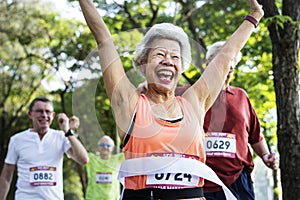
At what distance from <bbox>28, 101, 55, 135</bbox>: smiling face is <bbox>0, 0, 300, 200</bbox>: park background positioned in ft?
3.44

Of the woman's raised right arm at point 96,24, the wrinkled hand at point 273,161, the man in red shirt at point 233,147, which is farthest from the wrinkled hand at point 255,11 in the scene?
the wrinkled hand at point 273,161

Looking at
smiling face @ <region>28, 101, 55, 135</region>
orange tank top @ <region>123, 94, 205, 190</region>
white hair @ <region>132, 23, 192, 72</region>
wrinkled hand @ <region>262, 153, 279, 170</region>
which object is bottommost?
orange tank top @ <region>123, 94, 205, 190</region>

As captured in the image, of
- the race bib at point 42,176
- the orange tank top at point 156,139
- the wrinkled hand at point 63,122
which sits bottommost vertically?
the orange tank top at point 156,139

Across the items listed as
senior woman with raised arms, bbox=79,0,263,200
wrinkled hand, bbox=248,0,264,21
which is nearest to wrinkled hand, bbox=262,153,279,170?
wrinkled hand, bbox=248,0,264,21

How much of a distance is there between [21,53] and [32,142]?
54.8ft

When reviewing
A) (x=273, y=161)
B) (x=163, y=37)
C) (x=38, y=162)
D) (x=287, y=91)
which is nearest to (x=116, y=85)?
(x=163, y=37)

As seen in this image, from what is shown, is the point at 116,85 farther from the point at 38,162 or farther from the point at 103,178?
the point at 103,178

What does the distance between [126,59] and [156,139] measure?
76 centimetres

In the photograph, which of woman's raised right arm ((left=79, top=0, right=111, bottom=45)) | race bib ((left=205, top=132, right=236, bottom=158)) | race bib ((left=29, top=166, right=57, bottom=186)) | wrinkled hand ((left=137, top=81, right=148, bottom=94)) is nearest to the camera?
woman's raised right arm ((left=79, top=0, right=111, bottom=45))

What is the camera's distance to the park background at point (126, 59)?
3383 mm

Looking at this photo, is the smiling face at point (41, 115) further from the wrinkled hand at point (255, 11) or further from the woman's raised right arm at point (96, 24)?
the woman's raised right arm at point (96, 24)

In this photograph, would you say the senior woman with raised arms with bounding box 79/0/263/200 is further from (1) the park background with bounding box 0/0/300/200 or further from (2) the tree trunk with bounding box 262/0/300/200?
(2) the tree trunk with bounding box 262/0/300/200

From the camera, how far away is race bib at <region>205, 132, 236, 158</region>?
4.49 meters

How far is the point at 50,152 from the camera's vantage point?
6.17 metres
